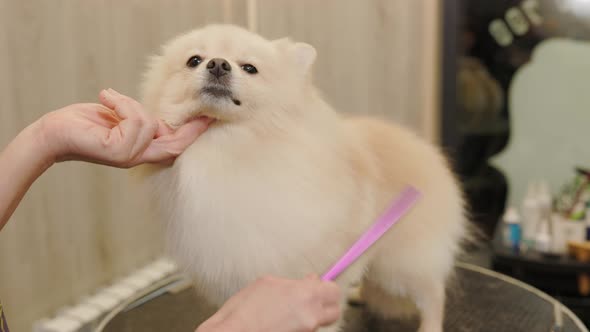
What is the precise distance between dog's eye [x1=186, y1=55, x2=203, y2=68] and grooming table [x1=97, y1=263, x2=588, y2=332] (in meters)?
0.51

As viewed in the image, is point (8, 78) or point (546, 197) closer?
point (8, 78)

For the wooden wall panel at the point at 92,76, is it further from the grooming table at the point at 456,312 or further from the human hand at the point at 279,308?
the human hand at the point at 279,308

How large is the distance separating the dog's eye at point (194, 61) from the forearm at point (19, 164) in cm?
23

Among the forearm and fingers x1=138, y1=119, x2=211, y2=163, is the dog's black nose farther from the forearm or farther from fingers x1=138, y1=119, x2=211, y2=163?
the forearm

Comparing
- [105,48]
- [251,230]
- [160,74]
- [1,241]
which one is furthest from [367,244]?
[105,48]

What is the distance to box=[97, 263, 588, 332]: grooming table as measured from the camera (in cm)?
105

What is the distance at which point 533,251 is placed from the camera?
65.9 inches

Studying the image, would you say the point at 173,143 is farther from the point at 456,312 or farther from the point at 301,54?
the point at 456,312

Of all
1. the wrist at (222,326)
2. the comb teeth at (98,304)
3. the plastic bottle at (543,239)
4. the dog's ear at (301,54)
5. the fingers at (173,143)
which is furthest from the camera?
the plastic bottle at (543,239)

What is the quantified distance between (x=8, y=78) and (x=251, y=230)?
0.69 metres

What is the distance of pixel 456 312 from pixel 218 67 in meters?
0.74

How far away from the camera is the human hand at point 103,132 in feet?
2.13

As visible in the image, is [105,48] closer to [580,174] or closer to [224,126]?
[224,126]

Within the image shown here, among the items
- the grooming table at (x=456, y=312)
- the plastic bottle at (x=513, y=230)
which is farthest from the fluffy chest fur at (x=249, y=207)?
the plastic bottle at (x=513, y=230)
